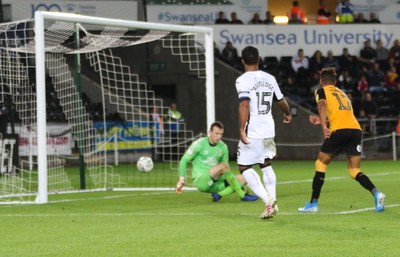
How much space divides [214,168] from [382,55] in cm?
2052

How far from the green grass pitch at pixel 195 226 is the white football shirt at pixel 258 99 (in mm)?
1075

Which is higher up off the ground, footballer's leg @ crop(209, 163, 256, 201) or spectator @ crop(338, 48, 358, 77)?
spectator @ crop(338, 48, 358, 77)

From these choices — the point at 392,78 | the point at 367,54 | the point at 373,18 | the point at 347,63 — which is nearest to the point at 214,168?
the point at 347,63

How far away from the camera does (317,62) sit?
113 ft

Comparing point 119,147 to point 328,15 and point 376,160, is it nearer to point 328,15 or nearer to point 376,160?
point 376,160

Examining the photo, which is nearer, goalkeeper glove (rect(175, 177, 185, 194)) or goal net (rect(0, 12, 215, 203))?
goalkeeper glove (rect(175, 177, 185, 194))

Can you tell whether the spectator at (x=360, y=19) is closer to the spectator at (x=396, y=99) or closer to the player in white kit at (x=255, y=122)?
the spectator at (x=396, y=99)

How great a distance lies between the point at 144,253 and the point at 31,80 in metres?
13.5

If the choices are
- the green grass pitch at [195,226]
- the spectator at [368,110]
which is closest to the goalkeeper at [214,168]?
the green grass pitch at [195,226]

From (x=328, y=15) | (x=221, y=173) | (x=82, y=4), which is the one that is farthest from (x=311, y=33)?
(x=221, y=173)

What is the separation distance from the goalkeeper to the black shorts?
248 cm

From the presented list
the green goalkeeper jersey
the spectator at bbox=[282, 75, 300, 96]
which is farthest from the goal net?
the spectator at bbox=[282, 75, 300, 96]

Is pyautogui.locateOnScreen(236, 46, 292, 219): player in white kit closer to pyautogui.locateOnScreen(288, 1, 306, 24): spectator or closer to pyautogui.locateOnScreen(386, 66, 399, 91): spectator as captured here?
pyautogui.locateOnScreen(386, 66, 399, 91): spectator

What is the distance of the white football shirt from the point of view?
12.6 m
